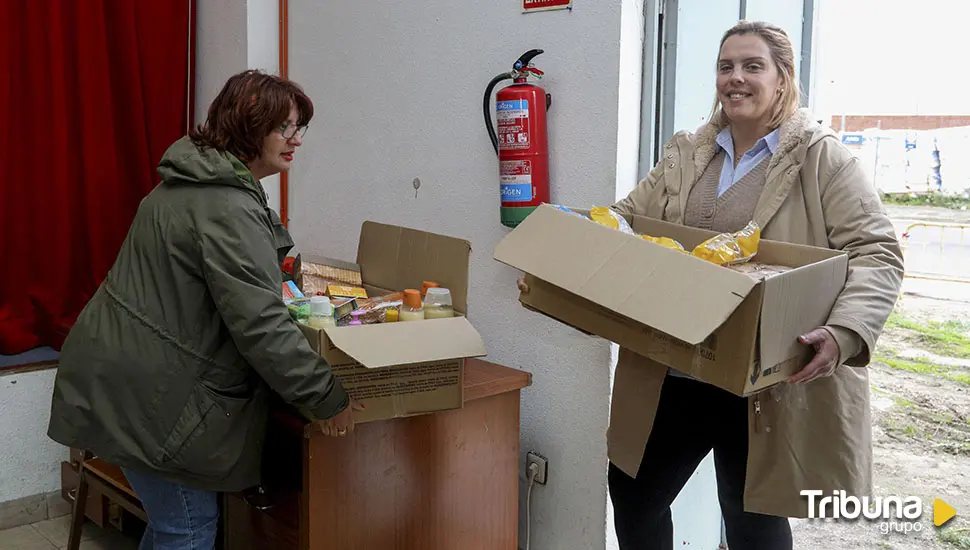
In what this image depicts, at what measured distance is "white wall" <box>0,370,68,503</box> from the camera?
9.05ft

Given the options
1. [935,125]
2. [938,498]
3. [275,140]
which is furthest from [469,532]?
[935,125]

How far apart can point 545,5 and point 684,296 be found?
1190mm

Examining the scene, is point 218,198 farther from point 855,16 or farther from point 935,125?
point 935,125

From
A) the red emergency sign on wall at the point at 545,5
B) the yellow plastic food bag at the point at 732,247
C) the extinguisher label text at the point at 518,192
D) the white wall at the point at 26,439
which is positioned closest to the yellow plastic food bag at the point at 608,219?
the yellow plastic food bag at the point at 732,247

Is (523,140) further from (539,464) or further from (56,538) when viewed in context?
(56,538)

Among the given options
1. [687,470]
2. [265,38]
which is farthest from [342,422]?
[265,38]

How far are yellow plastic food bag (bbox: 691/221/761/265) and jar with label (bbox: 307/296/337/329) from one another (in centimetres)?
77

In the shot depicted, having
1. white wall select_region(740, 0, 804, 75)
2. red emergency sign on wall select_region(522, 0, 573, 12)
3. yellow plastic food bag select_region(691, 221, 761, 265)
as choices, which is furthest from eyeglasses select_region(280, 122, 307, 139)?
white wall select_region(740, 0, 804, 75)

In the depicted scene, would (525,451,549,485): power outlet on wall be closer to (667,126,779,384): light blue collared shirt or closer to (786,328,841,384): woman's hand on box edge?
(667,126,779,384): light blue collared shirt

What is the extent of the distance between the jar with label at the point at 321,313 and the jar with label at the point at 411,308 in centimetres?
15

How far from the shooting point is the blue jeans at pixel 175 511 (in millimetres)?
1692

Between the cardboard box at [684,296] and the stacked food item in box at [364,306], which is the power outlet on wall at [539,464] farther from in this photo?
the cardboard box at [684,296]

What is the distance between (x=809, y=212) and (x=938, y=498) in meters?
1.72

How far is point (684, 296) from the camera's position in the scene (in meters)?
1.26
